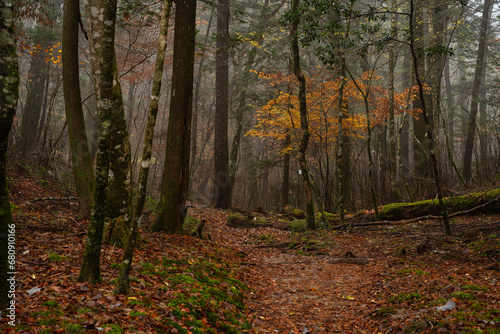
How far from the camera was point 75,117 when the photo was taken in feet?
20.3

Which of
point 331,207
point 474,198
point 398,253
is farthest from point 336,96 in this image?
point 398,253

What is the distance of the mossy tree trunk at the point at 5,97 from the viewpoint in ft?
7.90

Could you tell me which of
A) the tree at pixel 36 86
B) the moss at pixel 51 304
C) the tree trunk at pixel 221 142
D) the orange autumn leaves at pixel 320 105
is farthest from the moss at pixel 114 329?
the orange autumn leaves at pixel 320 105

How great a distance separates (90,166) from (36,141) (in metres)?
5.50

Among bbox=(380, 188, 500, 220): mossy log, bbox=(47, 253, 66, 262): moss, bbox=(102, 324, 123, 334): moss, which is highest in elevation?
bbox=(380, 188, 500, 220): mossy log

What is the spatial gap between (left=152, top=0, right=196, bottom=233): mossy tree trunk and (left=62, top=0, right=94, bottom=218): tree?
4.79 ft

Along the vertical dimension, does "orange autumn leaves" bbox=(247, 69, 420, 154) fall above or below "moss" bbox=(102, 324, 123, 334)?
above

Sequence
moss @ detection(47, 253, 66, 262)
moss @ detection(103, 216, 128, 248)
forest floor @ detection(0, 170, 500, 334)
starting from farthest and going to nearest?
moss @ detection(103, 216, 128, 248) < moss @ detection(47, 253, 66, 262) < forest floor @ detection(0, 170, 500, 334)

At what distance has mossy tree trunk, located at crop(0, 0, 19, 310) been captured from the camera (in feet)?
7.90

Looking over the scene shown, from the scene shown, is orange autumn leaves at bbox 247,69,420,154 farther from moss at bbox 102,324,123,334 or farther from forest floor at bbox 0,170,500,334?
moss at bbox 102,324,123,334

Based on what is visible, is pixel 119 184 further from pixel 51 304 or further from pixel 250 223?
pixel 250 223

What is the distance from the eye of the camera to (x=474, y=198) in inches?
346

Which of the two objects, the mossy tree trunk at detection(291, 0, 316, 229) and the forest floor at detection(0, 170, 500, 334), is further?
the mossy tree trunk at detection(291, 0, 316, 229)

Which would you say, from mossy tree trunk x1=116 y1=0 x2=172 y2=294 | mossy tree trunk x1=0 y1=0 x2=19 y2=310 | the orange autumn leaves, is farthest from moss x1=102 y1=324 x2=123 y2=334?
the orange autumn leaves
